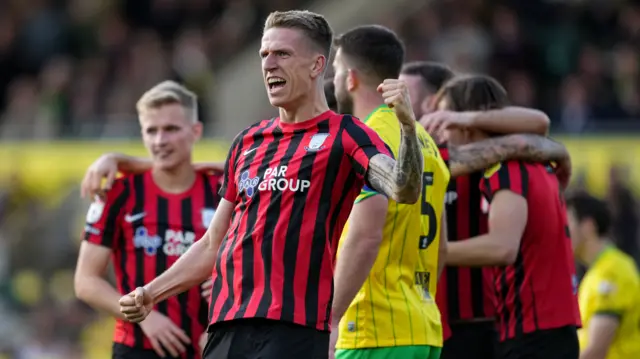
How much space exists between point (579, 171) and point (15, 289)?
7318 millimetres

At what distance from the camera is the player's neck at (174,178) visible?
25.8 ft

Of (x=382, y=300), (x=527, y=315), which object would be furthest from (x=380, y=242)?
(x=527, y=315)

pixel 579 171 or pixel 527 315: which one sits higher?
pixel 579 171

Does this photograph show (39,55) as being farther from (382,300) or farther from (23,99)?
(382,300)

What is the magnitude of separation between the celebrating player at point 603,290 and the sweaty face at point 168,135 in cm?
313

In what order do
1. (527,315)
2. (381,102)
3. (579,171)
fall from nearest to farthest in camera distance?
(381,102) < (527,315) < (579,171)

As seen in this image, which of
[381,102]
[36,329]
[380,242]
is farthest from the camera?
[36,329]

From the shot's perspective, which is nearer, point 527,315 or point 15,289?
point 527,315

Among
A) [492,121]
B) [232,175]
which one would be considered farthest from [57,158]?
[232,175]

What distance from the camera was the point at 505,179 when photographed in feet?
24.1

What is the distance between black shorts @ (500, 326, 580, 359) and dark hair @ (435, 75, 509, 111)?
4.49 ft

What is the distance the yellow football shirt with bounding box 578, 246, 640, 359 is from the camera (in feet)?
30.1

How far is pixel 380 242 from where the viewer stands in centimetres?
608

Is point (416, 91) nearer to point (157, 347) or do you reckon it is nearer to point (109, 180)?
point (109, 180)
